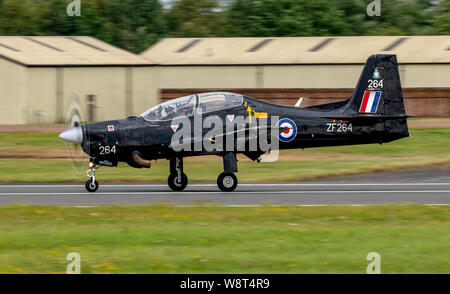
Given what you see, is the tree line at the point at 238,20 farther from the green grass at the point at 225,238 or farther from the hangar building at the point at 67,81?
the green grass at the point at 225,238

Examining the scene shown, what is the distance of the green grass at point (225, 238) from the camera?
436 inches

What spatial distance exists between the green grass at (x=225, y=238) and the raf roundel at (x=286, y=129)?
3.76 meters

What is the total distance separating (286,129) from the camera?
2036cm

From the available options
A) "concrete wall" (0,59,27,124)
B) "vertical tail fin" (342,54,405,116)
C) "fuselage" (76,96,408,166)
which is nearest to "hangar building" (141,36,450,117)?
"concrete wall" (0,59,27,124)

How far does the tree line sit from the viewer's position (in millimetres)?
77625

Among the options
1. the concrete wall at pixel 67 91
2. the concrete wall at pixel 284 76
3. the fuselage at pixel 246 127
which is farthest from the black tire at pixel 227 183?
the concrete wall at pixel 284 76

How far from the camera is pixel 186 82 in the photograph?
59.8 metres

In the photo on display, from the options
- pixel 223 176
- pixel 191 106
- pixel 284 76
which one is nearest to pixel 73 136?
pixel 191 106

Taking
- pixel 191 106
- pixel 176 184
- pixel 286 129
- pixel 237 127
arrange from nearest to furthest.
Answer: pixel 191 106
pixel 237 127
pixel 286 129
pixel 176 184

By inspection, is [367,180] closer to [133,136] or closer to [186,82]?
[133,136]

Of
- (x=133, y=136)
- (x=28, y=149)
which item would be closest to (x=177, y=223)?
(x=133, y=136)

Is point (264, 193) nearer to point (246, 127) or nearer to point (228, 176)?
point (228, 176)

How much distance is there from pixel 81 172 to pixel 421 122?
25.0 m

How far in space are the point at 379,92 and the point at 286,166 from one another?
22.8ft
